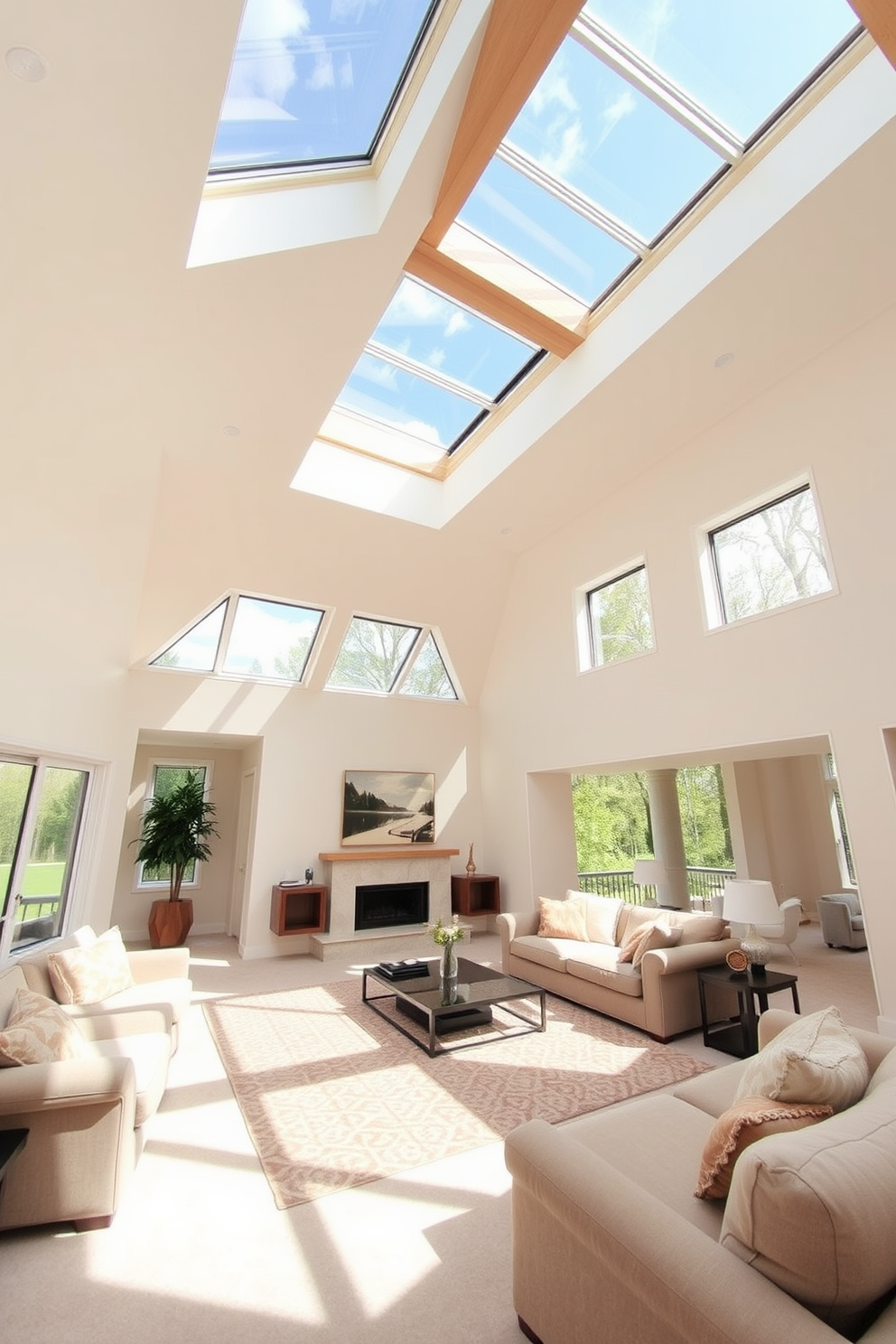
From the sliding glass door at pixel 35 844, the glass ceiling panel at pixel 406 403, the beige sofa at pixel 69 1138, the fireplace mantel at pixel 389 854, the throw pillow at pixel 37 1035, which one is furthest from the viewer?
the fireplace mantel at pixel 389 854

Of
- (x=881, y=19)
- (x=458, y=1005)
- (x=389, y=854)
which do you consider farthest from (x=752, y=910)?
(x=881, y=19)

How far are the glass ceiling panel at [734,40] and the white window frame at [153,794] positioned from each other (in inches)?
333

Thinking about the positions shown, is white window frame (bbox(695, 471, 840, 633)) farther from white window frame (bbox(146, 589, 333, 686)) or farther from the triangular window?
white window frame (bbox(146, 589, 333, 686))

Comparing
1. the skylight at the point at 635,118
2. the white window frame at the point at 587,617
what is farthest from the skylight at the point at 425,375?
the white window frame at the point at 587,617

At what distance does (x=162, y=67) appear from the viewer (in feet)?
8.01

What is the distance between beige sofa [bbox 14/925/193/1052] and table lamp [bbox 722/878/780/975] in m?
3.83

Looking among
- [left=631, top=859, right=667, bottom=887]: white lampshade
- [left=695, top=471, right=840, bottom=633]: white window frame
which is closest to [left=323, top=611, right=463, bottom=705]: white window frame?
[left=695, top=471, right=840, bottom=633]: white window frame

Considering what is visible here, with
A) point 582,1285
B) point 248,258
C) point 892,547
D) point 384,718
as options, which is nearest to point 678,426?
point 892,547

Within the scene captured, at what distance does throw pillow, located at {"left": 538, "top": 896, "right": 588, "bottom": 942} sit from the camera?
221 inches

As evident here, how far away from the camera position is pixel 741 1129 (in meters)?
1.66

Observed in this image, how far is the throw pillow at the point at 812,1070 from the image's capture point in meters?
1.68

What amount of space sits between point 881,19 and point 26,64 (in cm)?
376

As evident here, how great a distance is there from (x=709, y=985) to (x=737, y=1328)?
3662mm

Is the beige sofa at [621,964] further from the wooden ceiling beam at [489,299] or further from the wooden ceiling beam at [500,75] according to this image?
the wooden ceiling beam at [500,75]
